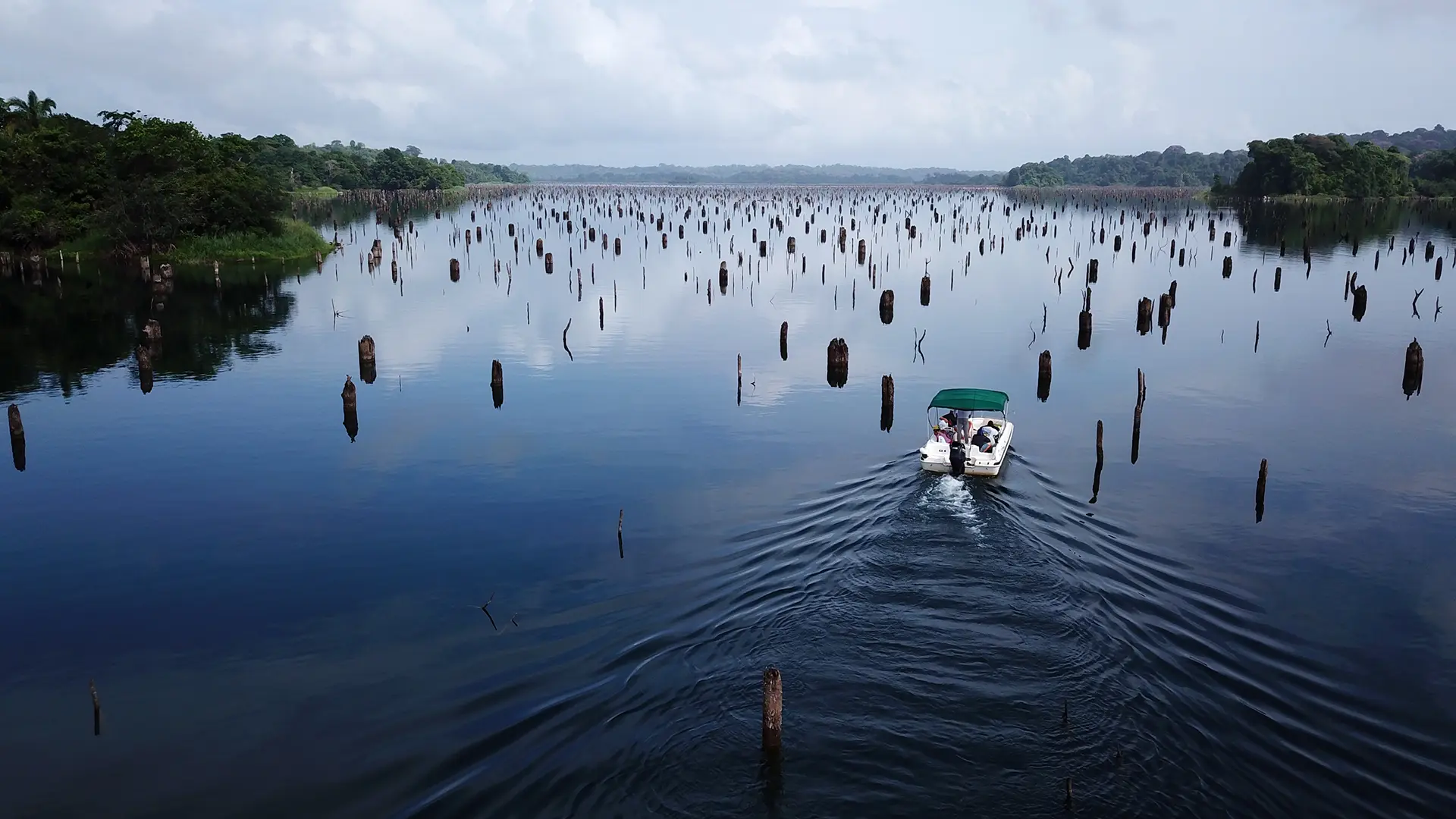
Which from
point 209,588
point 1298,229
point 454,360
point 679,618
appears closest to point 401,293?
point 454,360

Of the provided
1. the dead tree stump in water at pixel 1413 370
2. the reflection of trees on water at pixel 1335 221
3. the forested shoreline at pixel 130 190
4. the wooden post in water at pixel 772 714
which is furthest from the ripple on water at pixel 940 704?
the reflection of trees on water at pixel 1335 221

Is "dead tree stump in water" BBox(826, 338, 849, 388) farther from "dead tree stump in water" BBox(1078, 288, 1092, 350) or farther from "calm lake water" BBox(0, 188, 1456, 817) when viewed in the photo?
Result: "dead tree stump in water" BBox(1078, 288, 1092, 350)

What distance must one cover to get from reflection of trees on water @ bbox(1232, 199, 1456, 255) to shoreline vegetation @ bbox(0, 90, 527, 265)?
109 m

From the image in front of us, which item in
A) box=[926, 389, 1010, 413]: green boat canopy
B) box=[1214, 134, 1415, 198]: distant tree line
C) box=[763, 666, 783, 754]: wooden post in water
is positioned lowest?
box=[763, 666, 783, 754]: wooden post in water

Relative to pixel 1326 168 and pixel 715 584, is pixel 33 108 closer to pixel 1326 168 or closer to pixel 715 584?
pixel 715 584

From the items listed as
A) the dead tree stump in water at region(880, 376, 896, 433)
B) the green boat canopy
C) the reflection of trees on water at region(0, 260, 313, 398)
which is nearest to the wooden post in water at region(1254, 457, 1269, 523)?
the green boat canopy

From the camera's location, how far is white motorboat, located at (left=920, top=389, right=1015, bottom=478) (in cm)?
3447

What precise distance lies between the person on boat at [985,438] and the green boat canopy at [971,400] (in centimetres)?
119

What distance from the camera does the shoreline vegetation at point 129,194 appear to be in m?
91.6

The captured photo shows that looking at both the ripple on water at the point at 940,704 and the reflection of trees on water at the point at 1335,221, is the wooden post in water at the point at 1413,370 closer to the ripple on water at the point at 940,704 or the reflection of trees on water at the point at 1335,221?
the ripple on water at the point at 940,704

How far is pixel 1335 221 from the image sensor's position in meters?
144

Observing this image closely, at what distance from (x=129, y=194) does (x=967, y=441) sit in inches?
3479

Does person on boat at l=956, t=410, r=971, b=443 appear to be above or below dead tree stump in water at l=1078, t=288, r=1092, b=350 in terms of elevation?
below

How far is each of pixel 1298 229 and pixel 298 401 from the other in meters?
130
